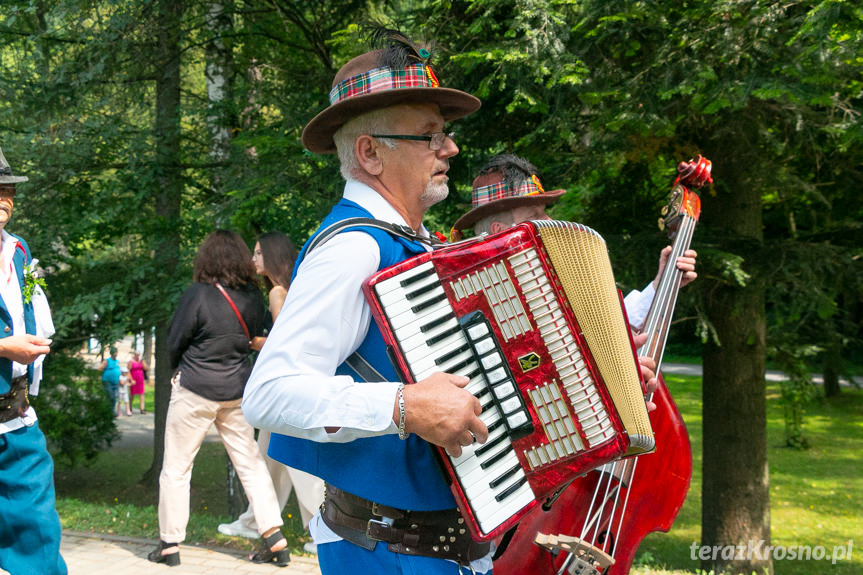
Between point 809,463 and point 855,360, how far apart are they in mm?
16993

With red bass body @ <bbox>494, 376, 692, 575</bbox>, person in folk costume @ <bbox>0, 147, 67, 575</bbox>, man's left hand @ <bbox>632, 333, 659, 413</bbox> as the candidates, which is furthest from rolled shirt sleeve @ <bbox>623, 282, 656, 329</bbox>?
person in folk costume @ <bbox>0, 147, 67, 575</bbox>

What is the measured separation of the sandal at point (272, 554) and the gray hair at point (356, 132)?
3.72 m

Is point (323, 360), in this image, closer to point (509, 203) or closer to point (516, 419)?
point (516, 419)

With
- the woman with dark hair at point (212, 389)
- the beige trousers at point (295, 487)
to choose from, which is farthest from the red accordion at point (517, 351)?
the woman with dark hair at point (212, 389)

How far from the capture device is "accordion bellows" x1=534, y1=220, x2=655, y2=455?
2.09 metres

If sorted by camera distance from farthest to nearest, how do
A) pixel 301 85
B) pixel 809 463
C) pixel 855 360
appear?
pixel 855 360
pixel 809 463
pixel 301 85

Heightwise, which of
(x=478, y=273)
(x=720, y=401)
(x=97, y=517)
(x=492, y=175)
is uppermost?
(x=492, y=175)

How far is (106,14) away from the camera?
8.48 meters

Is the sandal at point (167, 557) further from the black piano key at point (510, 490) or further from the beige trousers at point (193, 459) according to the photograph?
the black piano key at point (510, 490)

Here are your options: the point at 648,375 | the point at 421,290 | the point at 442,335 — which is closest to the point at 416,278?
the point at 421,290

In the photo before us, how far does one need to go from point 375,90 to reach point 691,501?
490 inches

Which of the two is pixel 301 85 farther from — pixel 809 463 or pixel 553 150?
pixel 809 463

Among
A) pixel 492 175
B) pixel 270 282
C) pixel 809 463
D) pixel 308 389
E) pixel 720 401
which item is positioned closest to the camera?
pixel 308 389

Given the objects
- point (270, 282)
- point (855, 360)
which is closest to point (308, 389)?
point (270, 282)
